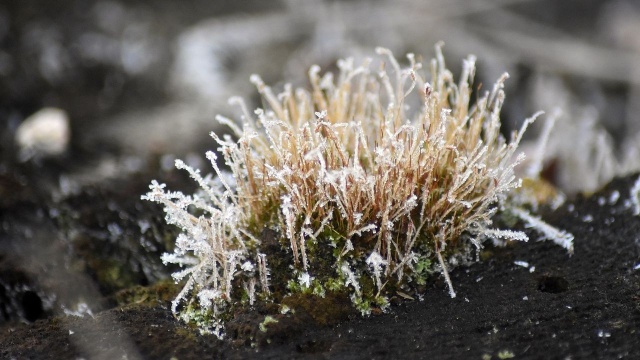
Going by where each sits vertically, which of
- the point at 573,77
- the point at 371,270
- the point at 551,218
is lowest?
the point at 371,270

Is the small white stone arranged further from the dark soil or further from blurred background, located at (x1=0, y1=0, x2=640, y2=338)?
the dark soil

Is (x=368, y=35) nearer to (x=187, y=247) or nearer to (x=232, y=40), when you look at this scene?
(x=232, y=40)

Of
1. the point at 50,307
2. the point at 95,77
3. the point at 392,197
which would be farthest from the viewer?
the point at 95,77

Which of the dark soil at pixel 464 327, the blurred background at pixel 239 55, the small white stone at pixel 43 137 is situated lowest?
the dark soil at pixel 464 327

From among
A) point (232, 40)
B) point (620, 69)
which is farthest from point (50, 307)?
point (620, 69)

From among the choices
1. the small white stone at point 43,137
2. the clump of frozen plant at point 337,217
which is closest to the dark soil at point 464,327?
the clump of frozen plant at point 337,217

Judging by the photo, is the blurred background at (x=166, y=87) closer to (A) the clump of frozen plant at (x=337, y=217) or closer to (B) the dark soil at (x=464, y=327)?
(B) the dark soil at (x=464, y=327)

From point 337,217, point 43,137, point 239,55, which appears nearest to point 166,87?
point 239,55
